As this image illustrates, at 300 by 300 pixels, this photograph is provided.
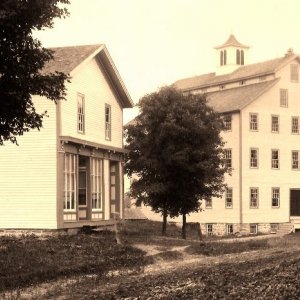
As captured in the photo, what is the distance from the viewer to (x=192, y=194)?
121 ft

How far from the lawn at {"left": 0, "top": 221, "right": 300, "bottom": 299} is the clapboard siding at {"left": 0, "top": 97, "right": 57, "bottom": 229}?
212 cm

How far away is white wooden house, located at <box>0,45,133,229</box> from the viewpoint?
1138 inches

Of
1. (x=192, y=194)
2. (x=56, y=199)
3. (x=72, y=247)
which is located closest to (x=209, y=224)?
(x=192, y=194)

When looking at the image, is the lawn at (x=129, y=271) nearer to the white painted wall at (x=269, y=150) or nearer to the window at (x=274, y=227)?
the white painted wall at (x=269, y=150)

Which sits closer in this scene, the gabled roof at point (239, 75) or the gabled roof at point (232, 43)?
the gabled roof at point (239, 75)

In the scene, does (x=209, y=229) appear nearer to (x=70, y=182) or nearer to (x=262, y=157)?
(x=262, y=157)

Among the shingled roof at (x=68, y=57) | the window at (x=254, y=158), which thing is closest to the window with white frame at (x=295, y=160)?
the window at (x=254, y=158)

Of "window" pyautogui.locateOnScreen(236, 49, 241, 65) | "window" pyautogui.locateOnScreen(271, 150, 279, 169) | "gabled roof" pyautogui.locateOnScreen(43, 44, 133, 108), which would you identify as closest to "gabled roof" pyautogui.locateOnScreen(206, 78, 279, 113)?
"window" pyautogui.locateOnScreen(271, 150, 279, 169)

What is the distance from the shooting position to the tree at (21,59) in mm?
17016

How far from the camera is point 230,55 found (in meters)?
78.4

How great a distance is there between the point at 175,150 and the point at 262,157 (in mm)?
20777

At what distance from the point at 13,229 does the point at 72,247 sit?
5.97 metres

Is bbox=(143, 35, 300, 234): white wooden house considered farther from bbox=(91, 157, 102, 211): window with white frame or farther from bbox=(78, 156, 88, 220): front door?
bbox=(78, 156, 88, 220): front door

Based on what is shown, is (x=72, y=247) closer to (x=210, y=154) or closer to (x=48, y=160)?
(x=48, y=160)
